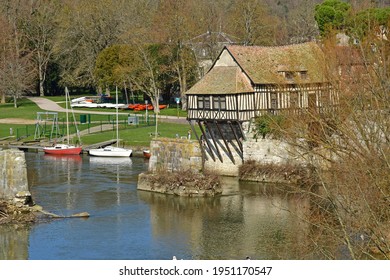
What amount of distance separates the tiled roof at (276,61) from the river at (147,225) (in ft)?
22.1

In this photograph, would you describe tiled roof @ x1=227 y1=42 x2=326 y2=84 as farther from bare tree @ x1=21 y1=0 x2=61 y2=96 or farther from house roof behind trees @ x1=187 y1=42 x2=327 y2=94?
bare tree @ x1=21 y1=0 x2=61 y2=96

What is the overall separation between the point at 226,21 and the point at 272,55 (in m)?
34.9

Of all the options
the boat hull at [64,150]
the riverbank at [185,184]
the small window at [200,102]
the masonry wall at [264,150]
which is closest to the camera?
the riverbank at [185,184]

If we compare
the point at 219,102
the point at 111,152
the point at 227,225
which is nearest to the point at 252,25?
the point at 111,152

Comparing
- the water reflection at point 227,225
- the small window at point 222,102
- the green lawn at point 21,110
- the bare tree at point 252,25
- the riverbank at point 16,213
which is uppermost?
the bare tree at point 252,25

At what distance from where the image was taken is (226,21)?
284 ft

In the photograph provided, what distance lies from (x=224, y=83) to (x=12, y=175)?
603 inches

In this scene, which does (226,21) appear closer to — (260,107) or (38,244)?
(260,107)

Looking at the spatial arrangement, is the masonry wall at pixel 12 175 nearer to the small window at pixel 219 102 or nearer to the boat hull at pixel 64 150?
the small window at pixel 219 102

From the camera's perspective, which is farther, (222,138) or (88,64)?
(88,64)

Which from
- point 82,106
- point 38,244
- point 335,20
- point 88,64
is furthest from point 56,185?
point 88,64

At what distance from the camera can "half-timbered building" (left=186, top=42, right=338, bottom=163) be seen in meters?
49.6

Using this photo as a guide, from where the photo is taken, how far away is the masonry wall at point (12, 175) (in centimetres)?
3953

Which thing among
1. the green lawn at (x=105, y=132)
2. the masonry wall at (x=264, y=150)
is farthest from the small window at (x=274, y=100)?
the green lawn at (x=105, y=132)
